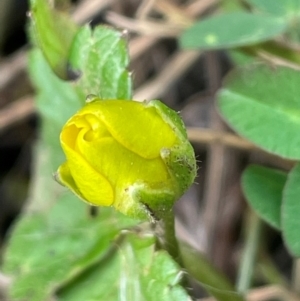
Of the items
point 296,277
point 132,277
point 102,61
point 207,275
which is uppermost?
point 102,61

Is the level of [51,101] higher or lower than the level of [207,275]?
higher

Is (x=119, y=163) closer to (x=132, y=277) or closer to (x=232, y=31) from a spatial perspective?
(x=132, y=277)

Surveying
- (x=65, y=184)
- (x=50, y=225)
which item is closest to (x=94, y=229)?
(x=50, y=225)

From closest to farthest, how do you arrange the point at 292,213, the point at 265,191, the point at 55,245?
the point at 292,213 → the point at 265,191 → the point at 55,245

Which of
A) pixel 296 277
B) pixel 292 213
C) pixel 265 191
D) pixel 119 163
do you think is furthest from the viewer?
pixel 296 277

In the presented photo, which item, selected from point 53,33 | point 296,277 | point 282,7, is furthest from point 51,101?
point 296,277

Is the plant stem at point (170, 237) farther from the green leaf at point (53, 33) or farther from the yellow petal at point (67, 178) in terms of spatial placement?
the green leaf at point (53, 33)

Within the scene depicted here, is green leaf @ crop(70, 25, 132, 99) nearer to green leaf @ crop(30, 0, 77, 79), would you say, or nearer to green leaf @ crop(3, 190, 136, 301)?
green leaf @ crop(30, 0, 77, 79)
